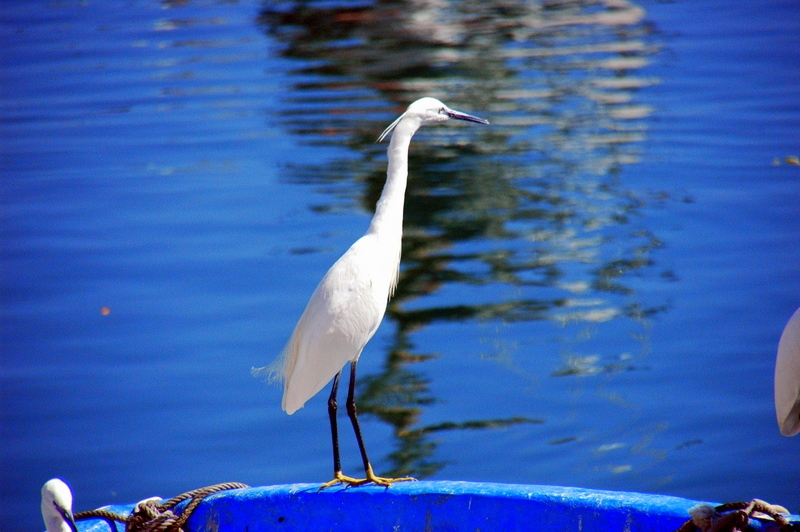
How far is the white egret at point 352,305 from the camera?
10.2 ft

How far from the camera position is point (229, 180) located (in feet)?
26.3

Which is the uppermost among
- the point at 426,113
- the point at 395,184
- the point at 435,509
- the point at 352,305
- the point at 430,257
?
the point at 426,113

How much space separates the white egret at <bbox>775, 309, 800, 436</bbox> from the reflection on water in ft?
4.98

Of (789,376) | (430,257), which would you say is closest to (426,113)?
(789,376)

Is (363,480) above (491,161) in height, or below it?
above

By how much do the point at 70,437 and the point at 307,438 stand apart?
3.98 ft

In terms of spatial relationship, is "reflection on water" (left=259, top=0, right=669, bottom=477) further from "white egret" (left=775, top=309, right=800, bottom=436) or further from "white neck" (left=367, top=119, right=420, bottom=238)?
"white egret" (left=775, top=309, right=800, bottom=436)

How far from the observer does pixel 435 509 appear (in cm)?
292

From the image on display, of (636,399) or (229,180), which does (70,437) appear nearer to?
(636,399)

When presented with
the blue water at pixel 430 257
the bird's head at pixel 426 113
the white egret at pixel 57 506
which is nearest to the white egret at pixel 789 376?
the blue water at pixel 430 257

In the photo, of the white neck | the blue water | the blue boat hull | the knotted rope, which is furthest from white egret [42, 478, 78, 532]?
the knotted rope

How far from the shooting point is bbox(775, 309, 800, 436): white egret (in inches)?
118

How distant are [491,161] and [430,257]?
2140 millimetres

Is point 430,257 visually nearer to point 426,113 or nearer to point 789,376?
point 426,113
